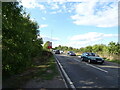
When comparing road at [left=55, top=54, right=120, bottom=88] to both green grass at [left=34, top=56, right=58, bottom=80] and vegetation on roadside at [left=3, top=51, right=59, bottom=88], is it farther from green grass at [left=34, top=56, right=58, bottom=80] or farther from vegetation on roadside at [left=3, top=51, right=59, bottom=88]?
vegetation on roadside at [left=3, top=51, right=59, bottom=88]

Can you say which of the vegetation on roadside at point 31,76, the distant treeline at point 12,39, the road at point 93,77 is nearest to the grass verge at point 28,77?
the vegetation on roadside at point 31,76

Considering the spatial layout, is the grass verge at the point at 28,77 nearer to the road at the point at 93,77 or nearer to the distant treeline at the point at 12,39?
the distant treeline at the point at 12,39

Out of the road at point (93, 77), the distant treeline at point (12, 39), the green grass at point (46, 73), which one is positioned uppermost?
the distant treeline at point (12, 39)

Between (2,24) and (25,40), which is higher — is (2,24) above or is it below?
above

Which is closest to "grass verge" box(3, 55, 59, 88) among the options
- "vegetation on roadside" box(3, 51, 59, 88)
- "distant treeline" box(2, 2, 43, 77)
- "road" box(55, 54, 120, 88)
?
"vegetation on roadside" box(3, 51, 59, 88)

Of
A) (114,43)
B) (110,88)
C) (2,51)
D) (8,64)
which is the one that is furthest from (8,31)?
(114,43)

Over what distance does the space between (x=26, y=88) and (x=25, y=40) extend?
2998 millimetres

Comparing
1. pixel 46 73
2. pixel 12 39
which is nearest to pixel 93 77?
pixel 46 73

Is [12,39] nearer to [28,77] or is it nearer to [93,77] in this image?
[28,77]

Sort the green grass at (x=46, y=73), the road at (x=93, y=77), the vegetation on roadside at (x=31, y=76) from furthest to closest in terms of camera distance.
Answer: the green grass at (x=46, y=73) < the road at (x=93, y=77) < the vegetation on roadside at (x=31, y=76)

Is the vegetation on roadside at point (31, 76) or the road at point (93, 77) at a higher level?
the vegetation on roadside at point (31, 76)

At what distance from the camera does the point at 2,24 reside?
6.92 metres

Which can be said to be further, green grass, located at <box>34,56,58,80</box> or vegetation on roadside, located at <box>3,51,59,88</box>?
green grass, located at <box>34,56,58,80</box>

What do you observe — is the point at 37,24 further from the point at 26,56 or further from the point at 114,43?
the point at 114,43
